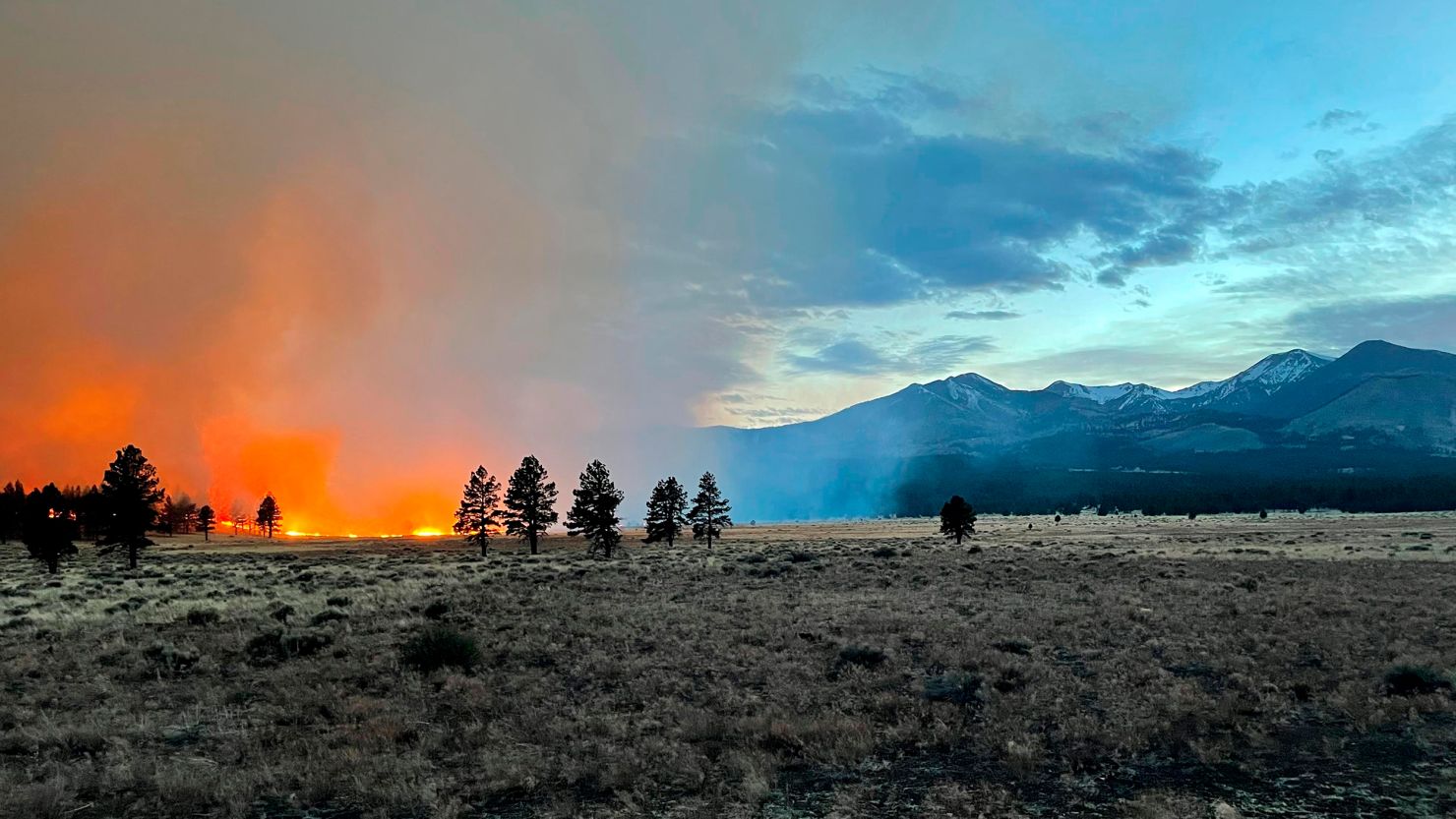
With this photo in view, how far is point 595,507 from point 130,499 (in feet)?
119

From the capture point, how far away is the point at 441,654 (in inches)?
702

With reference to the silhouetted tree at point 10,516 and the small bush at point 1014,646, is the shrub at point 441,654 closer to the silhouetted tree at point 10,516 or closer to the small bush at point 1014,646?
the small bush at point 1014,646

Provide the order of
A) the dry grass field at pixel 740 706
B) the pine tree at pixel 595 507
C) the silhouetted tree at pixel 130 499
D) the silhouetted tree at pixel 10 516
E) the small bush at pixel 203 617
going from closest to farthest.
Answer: the dry grass field at pixel 740 706
the small bush at pixel 203 617
the silhouetted tree at pixel 130 499
the pine tree at pixel 595 507
the silhouetted tree at pixel 10 516

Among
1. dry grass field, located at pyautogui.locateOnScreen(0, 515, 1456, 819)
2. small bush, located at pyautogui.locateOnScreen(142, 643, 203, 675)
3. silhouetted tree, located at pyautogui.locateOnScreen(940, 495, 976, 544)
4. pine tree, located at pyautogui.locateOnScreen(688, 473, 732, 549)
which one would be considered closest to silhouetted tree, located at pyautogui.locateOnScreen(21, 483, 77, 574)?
dry grass field, located at pyautogui.locateOnScreen(0, 515, 1456, 819)

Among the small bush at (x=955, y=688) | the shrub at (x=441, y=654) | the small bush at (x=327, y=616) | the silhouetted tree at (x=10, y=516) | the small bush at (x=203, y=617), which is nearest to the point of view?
the small bush at (x=955, y=688)

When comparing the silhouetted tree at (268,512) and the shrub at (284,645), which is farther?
the silhouetted tree at (268,512)

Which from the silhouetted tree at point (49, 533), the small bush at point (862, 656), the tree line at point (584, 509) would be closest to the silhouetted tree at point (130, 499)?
the silhouetted tree at point (49, 533)

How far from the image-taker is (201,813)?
9.56 meters

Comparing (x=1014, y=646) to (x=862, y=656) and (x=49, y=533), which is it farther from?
(x=49, y=533)

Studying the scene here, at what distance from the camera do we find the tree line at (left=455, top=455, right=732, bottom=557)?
71188 millimetres

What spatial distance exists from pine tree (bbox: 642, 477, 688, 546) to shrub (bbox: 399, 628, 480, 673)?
201 feet

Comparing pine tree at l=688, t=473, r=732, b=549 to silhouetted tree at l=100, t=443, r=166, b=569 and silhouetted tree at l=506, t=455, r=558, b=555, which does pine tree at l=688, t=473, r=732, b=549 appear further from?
silhouetted tree at l=100, t=443, r=166, b=569

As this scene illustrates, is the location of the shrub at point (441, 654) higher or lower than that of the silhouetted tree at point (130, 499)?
lower

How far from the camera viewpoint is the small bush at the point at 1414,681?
547 inches
